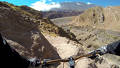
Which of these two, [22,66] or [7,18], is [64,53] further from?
[22,66]

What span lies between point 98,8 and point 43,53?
143815mm

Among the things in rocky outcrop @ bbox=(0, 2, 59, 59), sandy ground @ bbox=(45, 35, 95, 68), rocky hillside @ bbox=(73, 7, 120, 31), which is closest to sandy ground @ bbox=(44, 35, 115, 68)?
sandy ground @ bbox=(45, 35, 95, 68)

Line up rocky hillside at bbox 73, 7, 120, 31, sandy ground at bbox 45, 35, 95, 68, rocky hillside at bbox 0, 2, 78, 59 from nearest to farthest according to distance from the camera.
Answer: rocky hillside at bbox 0, 2, 78, 59 → sandy ground at bbox 45, 35, 95, 68 → rocky hillside at bbox 73, 7, 120, 31

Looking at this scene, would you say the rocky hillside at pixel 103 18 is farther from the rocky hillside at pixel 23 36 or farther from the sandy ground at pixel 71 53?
the rocky hillside at pixel 23 36

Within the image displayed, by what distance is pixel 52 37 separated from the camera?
1005cm

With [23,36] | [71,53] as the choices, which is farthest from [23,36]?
[71,53]

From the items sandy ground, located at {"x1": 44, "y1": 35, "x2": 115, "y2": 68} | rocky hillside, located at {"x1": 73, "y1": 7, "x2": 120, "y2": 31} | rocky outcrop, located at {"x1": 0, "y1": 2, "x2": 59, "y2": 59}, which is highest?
rocky outcrop, located at {"x1": 0, "y1": 2, "x2": 59, "y2": 59}

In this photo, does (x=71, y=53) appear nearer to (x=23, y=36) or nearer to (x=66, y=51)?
(x=66, y=51)

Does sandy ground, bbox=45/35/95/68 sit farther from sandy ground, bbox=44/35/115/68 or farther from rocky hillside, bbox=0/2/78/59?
rocky hillside, bbox=0/2/78/59

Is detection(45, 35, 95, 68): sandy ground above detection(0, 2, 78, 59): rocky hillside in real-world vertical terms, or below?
below

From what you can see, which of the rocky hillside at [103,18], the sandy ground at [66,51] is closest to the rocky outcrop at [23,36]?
the sandy ground at [66,51]

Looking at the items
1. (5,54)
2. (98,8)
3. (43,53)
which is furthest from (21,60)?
(98,8)

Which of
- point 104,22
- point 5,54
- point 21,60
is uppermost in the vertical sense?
point 5,54

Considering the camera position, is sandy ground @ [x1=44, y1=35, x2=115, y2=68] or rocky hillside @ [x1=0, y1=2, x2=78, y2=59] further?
sandy ground @ [x1=44, y1=35, x2=115, y2=68]
